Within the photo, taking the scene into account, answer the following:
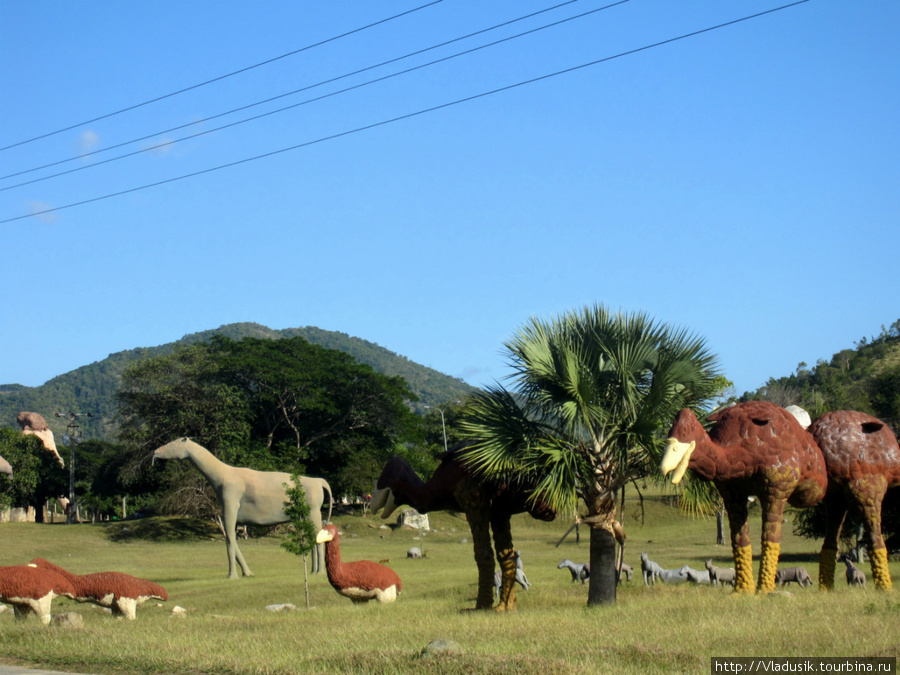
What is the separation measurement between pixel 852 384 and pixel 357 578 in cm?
6487

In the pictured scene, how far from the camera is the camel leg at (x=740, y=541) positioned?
15.0 metres

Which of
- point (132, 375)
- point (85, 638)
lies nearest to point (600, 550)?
point (85, 638)

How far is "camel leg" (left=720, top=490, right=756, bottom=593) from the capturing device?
1505 centimetres

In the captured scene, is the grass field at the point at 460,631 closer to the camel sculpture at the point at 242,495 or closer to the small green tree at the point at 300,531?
the small green tree at the point at 300,531

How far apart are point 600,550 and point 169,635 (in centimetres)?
707

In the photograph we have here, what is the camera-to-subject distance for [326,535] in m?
16.4

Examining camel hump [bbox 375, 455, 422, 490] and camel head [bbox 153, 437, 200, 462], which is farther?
camel head [bbox 153, 437, 200, 462]

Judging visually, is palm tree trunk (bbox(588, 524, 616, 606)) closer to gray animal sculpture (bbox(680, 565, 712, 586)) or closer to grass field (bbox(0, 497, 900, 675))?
grass field (bbox(0, 497, 900, 675))

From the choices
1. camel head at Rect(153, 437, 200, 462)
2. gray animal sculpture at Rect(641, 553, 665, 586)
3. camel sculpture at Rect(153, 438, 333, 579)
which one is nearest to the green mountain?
camel sculpture at Rect(153, 438, 333, 579)

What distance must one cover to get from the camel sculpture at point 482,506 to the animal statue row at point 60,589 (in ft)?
16.9

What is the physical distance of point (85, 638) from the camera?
12406mm

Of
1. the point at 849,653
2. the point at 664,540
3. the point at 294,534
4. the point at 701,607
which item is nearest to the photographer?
the point at 849,653

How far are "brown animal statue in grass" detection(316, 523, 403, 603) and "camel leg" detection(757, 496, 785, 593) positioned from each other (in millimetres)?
6992

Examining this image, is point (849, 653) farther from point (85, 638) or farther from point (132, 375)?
point (132, 375)
